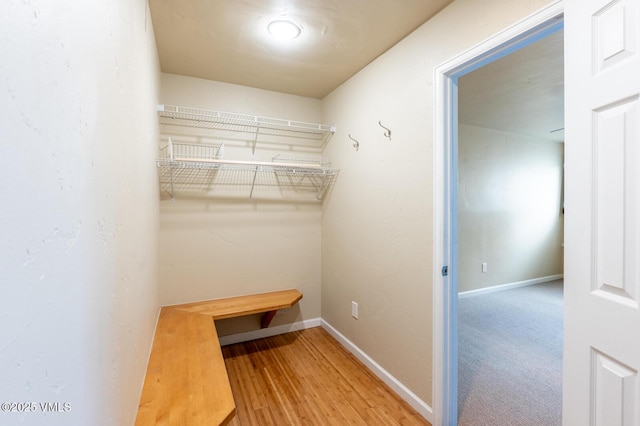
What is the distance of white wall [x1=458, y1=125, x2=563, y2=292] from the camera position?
13.3 ft

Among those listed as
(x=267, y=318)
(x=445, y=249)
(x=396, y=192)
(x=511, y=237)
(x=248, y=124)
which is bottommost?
(x=267, y=318)

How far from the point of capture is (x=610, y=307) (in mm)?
916

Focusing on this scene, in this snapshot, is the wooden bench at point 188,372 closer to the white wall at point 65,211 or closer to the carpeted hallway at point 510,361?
the white wall at point 65,211

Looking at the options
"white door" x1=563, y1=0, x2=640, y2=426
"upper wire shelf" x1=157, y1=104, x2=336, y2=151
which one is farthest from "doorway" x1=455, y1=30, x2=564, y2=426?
"upper wire shelf" x1=157, y1=104, x2=336, y2=151

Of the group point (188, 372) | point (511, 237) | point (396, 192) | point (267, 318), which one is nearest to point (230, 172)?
point (267, 318)

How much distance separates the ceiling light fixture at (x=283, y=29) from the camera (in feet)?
5.86

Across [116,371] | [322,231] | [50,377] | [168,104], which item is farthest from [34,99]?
[322,231]

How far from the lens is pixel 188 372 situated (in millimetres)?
1525

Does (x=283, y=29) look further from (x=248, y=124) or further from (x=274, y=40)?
(x=248, y=124)

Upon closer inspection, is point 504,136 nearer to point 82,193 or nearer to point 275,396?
point 275,396

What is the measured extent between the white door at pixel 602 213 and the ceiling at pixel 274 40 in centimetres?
93

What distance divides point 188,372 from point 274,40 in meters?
2.06

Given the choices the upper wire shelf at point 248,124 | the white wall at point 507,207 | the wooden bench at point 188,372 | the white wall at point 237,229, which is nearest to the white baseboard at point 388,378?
the white wall at point 237,229

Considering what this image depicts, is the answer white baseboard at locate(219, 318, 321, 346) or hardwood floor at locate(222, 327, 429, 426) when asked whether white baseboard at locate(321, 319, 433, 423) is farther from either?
white baseboard at locate(219, 318, 321, 346)
